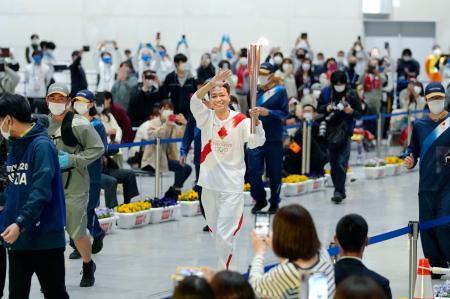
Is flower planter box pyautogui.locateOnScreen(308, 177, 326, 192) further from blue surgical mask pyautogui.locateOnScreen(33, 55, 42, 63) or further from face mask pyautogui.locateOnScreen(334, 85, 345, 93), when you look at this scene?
blue surgical mask pyautogui.locateOnScreen(33, 55, 42, 63)

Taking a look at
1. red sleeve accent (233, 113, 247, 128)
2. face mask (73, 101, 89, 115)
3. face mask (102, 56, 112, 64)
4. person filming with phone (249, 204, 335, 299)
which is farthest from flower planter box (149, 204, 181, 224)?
face mask (102, 56, 112, 64)

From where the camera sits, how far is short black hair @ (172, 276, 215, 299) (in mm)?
5238

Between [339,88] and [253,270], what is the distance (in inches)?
410

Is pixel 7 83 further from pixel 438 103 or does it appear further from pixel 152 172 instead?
pixel 438 103

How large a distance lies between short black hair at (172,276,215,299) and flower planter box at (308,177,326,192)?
1305 cm

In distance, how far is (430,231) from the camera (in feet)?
37.7

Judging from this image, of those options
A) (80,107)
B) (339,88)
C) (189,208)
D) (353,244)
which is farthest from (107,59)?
(353,244)

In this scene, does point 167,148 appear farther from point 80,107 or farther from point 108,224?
point 80,107

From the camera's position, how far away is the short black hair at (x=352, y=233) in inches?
281

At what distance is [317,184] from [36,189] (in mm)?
11093

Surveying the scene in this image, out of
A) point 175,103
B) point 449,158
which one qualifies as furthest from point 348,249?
point 175,103

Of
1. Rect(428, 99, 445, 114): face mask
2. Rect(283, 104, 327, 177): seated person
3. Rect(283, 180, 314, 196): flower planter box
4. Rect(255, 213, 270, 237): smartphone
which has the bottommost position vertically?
Rect(283, 180, 314, 196): flower planter box

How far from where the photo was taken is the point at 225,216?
10.5m

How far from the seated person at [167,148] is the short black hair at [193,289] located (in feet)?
36.5
